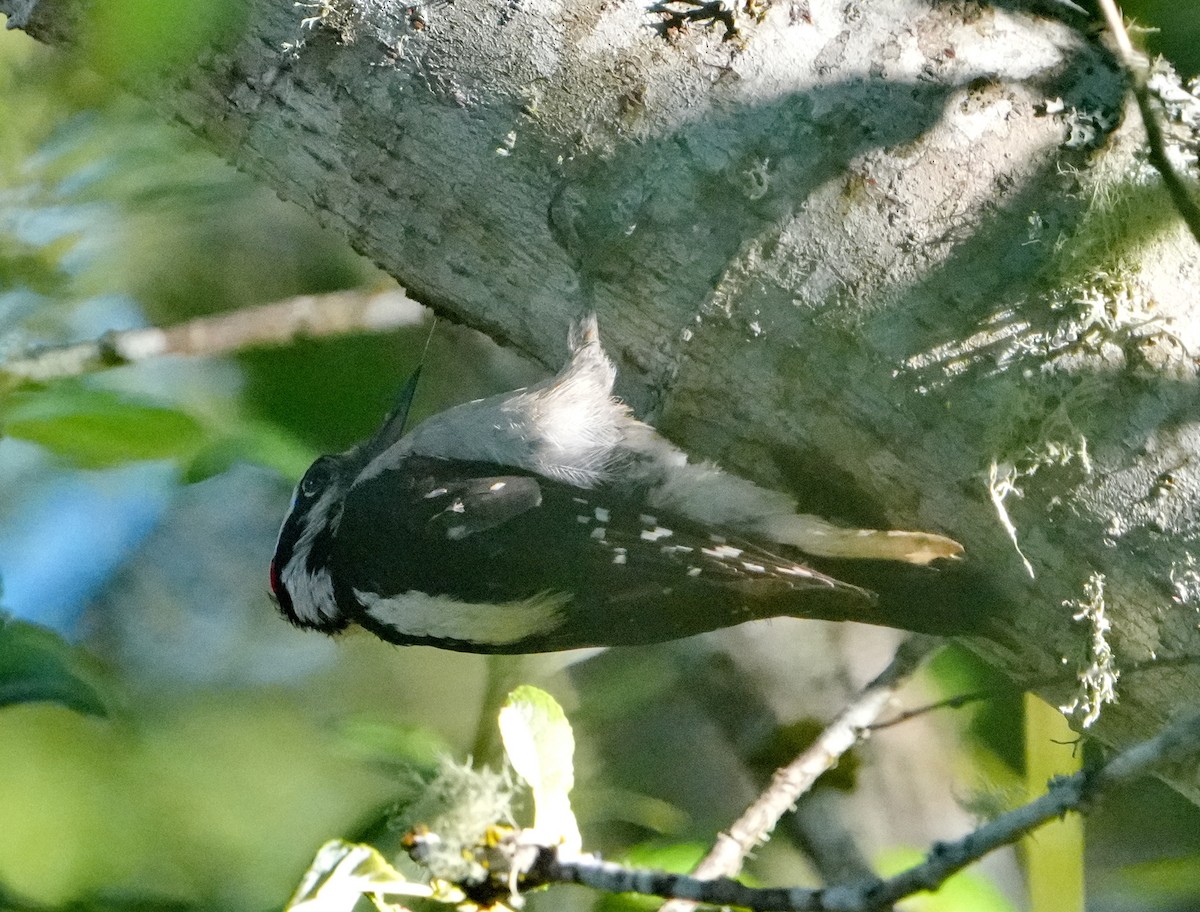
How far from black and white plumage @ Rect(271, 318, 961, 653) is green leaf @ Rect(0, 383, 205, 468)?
46 centimetres

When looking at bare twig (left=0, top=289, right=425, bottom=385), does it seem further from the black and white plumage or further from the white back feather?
the black and white plumage

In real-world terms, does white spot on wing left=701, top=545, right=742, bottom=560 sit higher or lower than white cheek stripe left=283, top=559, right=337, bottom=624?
higher

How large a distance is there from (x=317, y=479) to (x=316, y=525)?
0.11 meters

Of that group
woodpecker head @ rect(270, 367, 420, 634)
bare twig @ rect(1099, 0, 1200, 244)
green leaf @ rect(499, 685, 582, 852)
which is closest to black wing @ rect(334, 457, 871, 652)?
woodpecker head @ rect(270, 367, 420, 634)

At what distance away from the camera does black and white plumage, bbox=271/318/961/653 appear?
78.6 inches

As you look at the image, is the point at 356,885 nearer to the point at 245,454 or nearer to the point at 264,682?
the point at 245,454

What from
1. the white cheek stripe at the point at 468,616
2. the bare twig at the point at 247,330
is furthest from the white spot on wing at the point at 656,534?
the bare twig at the point at 247,330

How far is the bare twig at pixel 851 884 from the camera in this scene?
1.06 m

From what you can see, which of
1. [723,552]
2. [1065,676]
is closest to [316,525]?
[723,552]

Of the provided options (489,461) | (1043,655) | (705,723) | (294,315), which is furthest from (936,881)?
(294,315)

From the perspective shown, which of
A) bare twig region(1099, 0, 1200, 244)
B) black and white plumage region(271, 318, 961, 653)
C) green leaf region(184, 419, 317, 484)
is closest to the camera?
bare twig region(1099, 0, 1200, 244)

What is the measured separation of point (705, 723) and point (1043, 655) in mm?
1486

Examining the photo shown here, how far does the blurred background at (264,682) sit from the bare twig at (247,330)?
7 centimetres

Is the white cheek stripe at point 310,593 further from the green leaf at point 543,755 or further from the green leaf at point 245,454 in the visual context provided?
the green leaf at point 543,755
